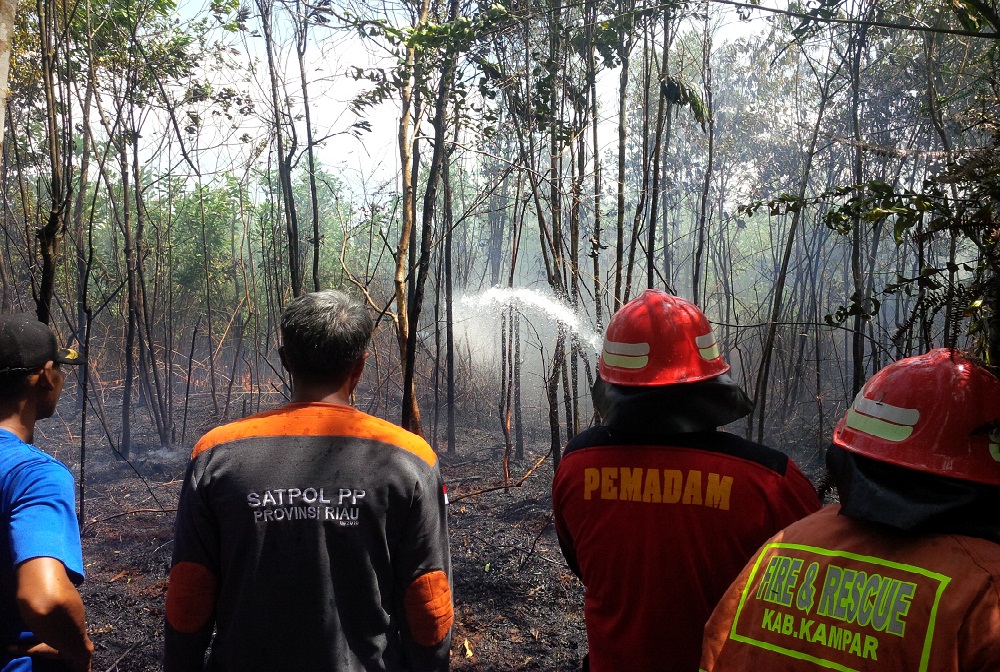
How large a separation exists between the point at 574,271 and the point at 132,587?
3555 mm

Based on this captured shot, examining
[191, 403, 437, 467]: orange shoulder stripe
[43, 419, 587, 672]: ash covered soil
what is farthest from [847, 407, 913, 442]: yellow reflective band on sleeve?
[43, 419, 587, 672]: ash covered soil

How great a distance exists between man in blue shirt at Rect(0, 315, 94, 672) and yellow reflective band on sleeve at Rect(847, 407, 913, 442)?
5.25ft

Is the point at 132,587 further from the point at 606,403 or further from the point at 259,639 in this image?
the point at 606,403

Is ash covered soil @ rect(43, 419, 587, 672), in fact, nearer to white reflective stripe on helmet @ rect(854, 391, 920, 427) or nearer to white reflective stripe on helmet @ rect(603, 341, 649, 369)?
white reflective stripe on helmet @ rect(603, 341, 649, 369)

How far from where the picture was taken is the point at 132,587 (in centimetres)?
420

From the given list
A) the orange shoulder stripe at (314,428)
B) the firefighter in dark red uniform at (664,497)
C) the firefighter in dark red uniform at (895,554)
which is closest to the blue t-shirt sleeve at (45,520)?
the orange shoulder stripe at (314,428)

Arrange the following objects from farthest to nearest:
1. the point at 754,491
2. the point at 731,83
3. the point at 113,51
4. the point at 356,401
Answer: the point at 731,83 → the point at 356,401 → the point at 113,51 → the point at 754,491

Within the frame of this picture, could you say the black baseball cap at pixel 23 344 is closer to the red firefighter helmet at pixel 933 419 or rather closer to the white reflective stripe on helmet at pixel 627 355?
the white reflective stripe on helmet at pixel 627 355

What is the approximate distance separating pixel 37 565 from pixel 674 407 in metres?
1.42

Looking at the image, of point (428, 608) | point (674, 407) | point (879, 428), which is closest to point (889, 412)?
Result: point (879, 428)

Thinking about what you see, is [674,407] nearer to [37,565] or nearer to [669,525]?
A: [669,525]

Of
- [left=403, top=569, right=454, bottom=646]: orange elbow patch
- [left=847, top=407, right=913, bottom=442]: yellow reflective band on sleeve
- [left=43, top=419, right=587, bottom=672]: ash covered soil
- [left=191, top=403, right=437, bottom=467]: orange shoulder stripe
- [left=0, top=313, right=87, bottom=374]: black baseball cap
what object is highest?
[left=0, top=313, right=87, bottom=374]: black baseball cap

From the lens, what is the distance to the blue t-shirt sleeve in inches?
54.6

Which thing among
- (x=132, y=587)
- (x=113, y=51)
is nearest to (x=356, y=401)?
(x=113, y=51)
